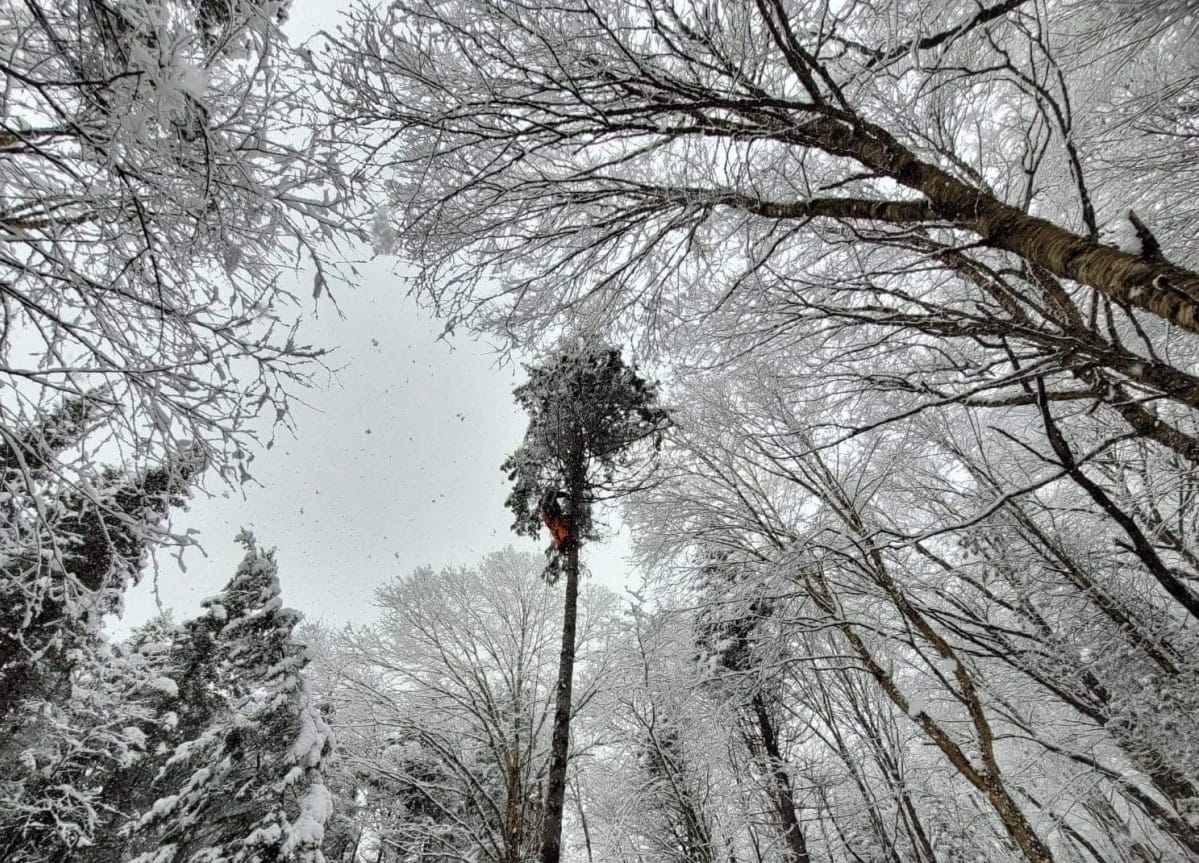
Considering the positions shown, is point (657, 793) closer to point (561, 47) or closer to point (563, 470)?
point (563, 470)

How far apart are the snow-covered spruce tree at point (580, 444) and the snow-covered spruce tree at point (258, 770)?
4.07 meters

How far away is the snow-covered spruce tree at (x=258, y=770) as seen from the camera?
20.8 feet

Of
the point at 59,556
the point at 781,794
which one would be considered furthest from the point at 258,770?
the point at 781,794

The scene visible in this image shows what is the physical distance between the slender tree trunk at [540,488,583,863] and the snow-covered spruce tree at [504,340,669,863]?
0.07 feet

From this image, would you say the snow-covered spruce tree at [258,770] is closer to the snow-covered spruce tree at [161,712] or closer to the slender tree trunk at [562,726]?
the snow-covered spruce tree at [161,712]

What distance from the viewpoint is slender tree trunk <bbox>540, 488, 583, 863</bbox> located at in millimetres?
5043

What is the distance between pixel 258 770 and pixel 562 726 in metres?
4.89

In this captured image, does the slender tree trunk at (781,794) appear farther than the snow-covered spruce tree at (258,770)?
Yes

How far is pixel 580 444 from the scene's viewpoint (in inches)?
279

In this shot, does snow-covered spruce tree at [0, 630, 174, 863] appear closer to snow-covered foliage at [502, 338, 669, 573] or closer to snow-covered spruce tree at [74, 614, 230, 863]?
snow-covered spruce tree at [74, 614, 230, 863]

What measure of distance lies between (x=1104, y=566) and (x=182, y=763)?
13545mm

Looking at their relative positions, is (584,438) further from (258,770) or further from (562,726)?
(258,770)

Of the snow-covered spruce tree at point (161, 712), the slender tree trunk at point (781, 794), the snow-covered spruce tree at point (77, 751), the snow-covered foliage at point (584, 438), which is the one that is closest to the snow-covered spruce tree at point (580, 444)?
the snow-covered foliage at point (584, 438)

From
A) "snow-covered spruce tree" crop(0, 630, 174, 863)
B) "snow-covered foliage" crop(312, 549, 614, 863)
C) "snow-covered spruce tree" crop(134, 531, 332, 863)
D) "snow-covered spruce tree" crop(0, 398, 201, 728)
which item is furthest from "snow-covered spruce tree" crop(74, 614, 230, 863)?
"snow-covered foliage" crop(312, 549, 614, 863)
